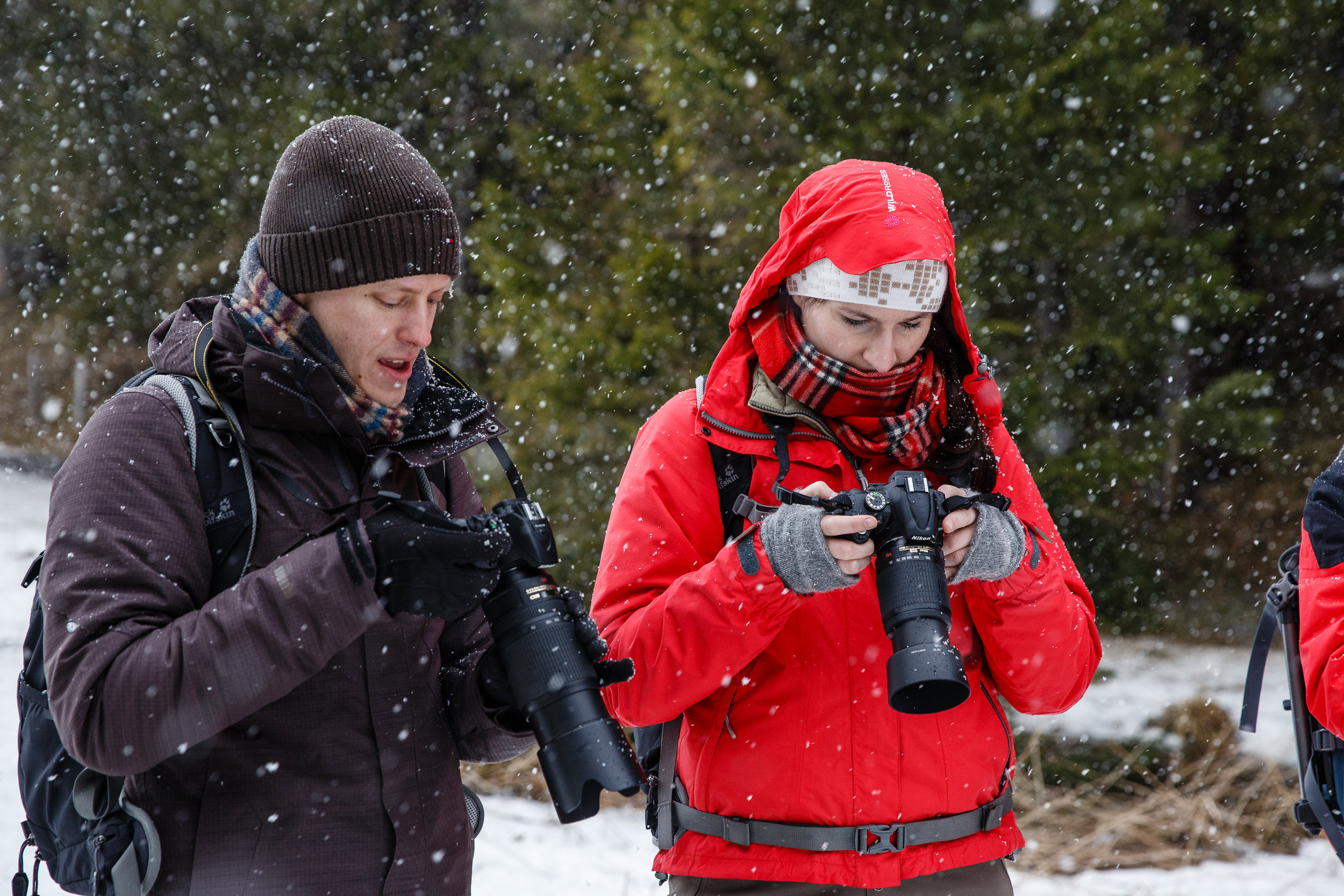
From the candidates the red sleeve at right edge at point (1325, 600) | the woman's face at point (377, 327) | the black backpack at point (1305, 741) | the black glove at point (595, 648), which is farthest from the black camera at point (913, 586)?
the black backpack at point (1305, 741)

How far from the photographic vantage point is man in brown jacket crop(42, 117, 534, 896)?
1.35 meters

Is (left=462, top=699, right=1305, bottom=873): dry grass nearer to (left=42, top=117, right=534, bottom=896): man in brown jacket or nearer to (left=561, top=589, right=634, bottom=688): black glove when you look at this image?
(left=42, top=117, right=534, bottom=896): man in brown jacket

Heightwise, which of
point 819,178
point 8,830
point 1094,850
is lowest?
point 1094,850

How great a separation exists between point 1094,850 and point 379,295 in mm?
4253

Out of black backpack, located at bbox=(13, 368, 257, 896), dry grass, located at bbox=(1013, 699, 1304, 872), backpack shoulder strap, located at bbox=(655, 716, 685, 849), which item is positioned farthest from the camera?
dry grass, located at bbox=(1013, 699, 1304, 872)

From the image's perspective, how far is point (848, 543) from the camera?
5.71ft

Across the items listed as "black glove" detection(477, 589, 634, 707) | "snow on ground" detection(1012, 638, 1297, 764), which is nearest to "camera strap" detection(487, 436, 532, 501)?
"black glove" detection(477, 589, 634, 707)

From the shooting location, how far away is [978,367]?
85.0 inches

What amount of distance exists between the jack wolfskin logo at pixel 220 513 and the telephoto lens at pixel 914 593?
3.24 feet

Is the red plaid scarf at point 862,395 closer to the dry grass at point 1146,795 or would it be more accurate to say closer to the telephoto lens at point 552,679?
the telephoto lens at point 552,679

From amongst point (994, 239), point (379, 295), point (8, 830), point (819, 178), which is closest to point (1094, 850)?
point (994, 239)

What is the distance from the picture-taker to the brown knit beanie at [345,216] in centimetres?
166

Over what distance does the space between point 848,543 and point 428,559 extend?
714 mm

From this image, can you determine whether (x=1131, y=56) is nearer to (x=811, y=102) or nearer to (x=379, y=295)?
(x=811, y=102)
